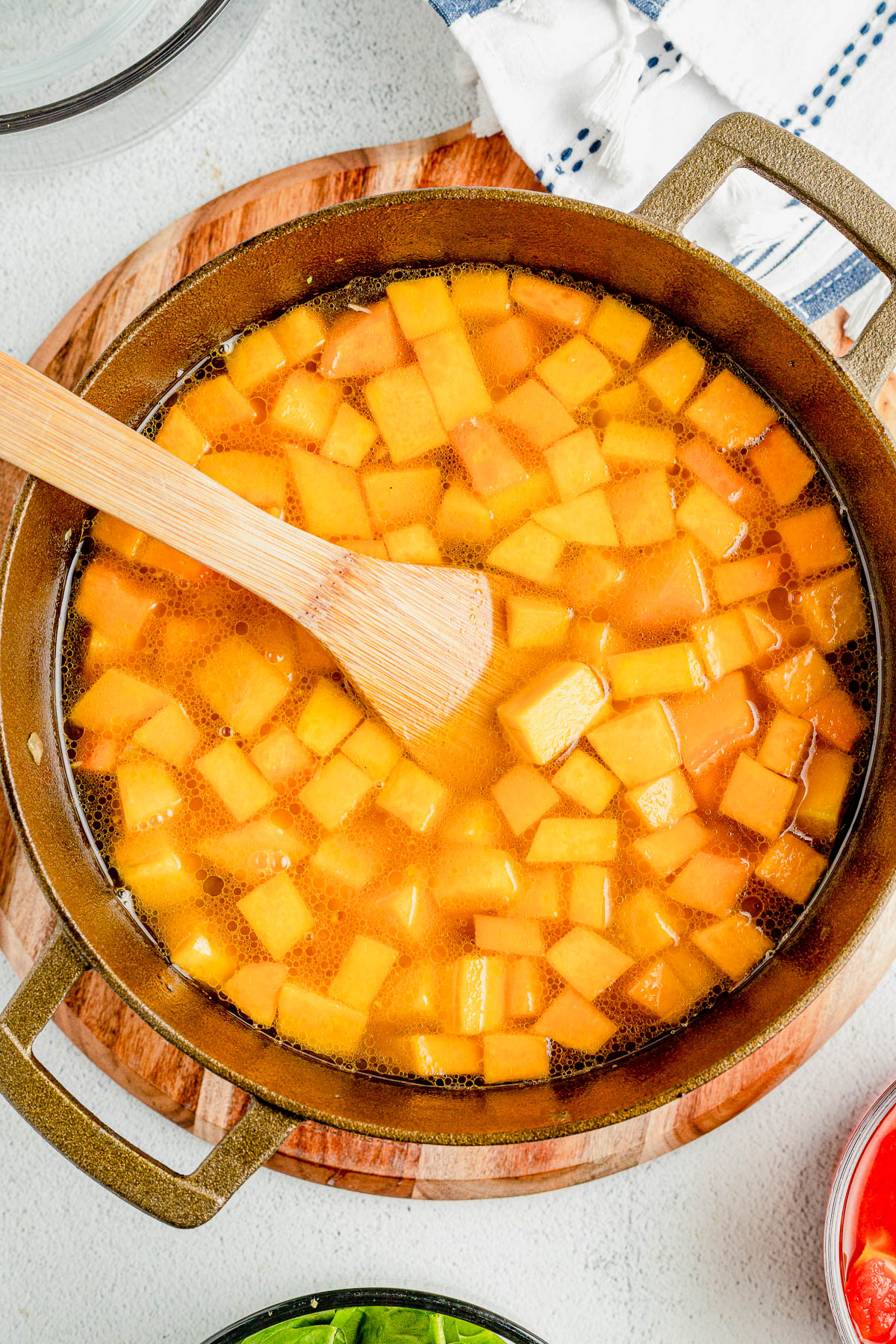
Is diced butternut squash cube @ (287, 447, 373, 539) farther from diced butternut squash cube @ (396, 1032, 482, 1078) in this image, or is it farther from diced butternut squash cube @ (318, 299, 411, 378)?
diced butternut squash cube @ (396, 1032, 482, 1078)

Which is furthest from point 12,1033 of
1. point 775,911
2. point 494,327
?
point 494,327

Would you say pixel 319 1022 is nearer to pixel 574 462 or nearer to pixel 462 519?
pixel 462 519

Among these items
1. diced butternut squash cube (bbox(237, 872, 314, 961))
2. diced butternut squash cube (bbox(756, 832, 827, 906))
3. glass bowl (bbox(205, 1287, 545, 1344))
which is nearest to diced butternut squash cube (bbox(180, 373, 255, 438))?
diced butternut squash cube (bbox(237, 872, 314, 961))

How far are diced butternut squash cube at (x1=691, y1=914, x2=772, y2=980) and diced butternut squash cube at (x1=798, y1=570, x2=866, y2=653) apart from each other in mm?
435

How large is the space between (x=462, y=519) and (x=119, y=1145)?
958 millimetres

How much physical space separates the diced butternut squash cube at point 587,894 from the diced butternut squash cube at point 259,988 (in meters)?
0.44

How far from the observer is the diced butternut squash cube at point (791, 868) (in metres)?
1.58

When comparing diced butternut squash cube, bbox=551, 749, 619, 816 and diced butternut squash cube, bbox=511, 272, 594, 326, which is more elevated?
diced butternut squash cube, bbox=511, 272, 594, 326

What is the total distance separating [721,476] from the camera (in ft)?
5.26

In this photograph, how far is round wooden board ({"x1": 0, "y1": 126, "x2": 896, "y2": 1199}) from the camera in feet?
5.29

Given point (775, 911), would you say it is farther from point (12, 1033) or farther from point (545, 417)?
point (12, 1033)

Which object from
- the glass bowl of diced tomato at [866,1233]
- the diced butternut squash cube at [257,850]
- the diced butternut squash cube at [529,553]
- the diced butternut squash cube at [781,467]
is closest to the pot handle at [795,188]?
the diced butternut squash cube at [781,467]

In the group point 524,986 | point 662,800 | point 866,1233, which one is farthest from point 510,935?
point 866,1233

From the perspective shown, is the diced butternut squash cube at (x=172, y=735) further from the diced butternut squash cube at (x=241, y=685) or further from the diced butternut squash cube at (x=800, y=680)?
the diced butternut squash cube at (x=800, y=680)
